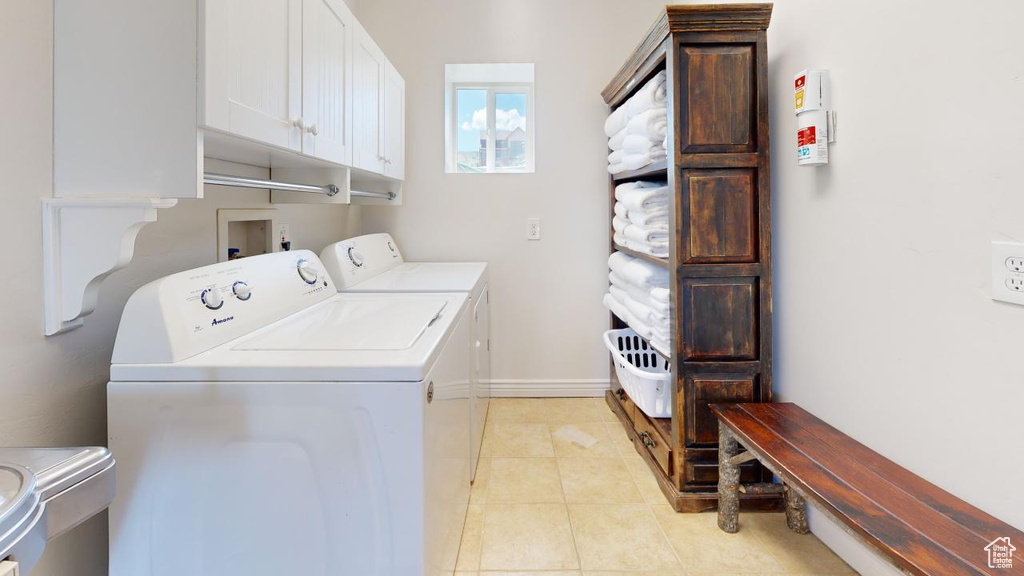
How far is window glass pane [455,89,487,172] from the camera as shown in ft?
10.3

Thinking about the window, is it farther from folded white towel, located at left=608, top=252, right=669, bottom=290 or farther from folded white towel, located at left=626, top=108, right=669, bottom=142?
folded white towel, located at left=626, top=108, right=669, bottom=142

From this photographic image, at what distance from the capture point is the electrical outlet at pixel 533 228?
298cm

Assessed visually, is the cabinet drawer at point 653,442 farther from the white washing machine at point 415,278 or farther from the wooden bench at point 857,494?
the white washing machine at point 415,278

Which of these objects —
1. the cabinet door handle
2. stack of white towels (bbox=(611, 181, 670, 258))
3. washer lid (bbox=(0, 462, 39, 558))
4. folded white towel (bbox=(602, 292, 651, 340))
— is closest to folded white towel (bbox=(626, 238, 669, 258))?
stack of white towels (bbox=(611, 181, 670, 258))

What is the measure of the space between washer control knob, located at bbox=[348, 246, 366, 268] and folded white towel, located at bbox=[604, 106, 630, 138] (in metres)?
1.32

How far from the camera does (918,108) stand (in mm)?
1227

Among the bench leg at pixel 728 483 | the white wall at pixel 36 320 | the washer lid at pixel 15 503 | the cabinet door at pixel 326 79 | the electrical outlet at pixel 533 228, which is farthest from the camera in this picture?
the electrical outlet at pixel 533 228

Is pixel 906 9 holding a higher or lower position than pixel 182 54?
higher

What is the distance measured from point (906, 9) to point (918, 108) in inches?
9.9

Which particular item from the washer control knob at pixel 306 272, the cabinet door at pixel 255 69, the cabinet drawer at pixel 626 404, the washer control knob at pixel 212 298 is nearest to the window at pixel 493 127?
the cabinet drawer at pixel 626 404

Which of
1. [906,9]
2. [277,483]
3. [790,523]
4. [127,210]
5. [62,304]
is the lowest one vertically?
[790,523]

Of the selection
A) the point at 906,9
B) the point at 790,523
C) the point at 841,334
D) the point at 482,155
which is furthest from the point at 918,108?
the point at 482,155

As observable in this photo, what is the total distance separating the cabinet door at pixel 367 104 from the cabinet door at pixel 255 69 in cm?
51

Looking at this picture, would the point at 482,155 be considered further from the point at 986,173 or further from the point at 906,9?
the point at 986,173
